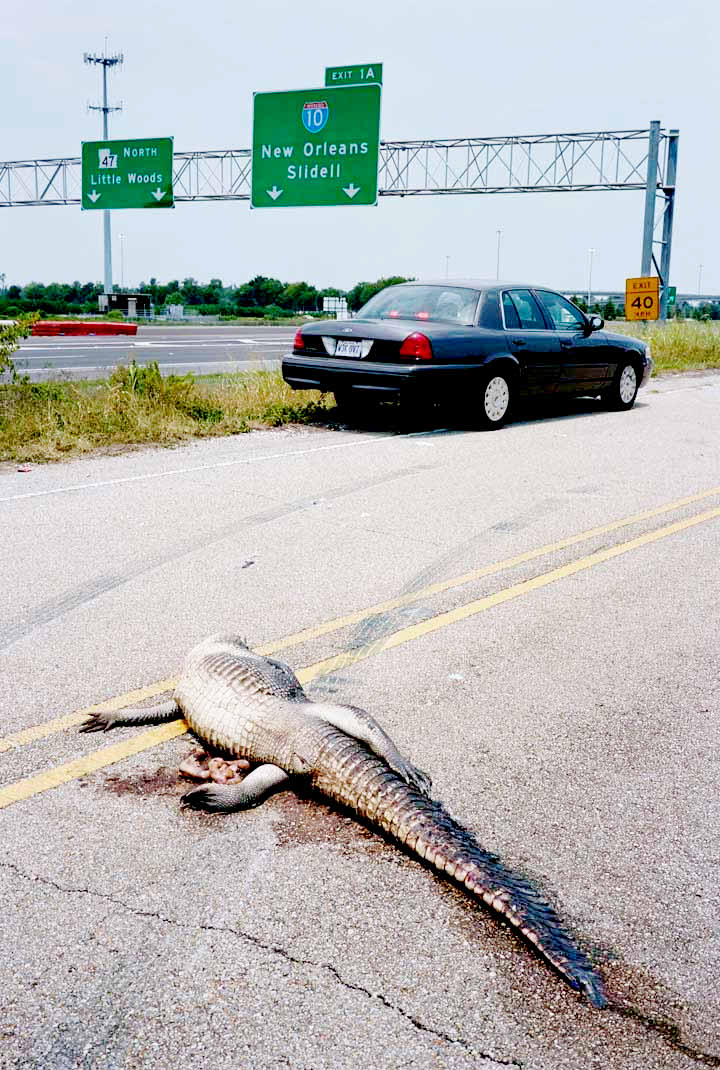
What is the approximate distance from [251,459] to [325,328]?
8.76ft

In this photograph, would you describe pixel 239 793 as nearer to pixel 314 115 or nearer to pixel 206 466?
pixel 206 466

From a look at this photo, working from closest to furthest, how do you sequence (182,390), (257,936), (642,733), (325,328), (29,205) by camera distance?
(257,936) < (642,733) < (325,328) < (182,390) < (29,205)

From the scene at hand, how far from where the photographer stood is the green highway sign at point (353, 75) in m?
30.7

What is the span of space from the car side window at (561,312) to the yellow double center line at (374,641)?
208 inches

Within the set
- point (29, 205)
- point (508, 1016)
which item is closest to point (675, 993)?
point (508, 1016)

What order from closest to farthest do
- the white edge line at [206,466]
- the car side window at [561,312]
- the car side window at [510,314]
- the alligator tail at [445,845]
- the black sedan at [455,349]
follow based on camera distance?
the alligator tail at [445,845]
the white edge line at [206,466]
the black sedan at [455,349]
the car side window at [510,314]
the car side window at [561,312]

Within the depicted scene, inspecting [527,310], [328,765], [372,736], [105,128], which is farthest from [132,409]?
[105,128]

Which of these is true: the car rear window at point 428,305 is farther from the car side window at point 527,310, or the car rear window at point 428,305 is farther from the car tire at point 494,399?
the car tire at point 494,399

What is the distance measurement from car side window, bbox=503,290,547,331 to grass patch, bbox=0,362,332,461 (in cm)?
280

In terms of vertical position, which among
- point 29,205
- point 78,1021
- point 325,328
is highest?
point 29,205

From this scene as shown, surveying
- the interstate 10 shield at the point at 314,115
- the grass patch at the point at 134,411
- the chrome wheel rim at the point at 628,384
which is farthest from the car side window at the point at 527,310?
the interstate 10 shield at the point at 314,115

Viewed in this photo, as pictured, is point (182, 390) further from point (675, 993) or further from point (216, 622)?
point (675, 993)

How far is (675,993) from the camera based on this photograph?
2965 mm

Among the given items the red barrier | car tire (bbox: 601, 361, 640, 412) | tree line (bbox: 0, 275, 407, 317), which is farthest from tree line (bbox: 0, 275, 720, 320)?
car tire (bbox: 601, 361, 640, 412)
